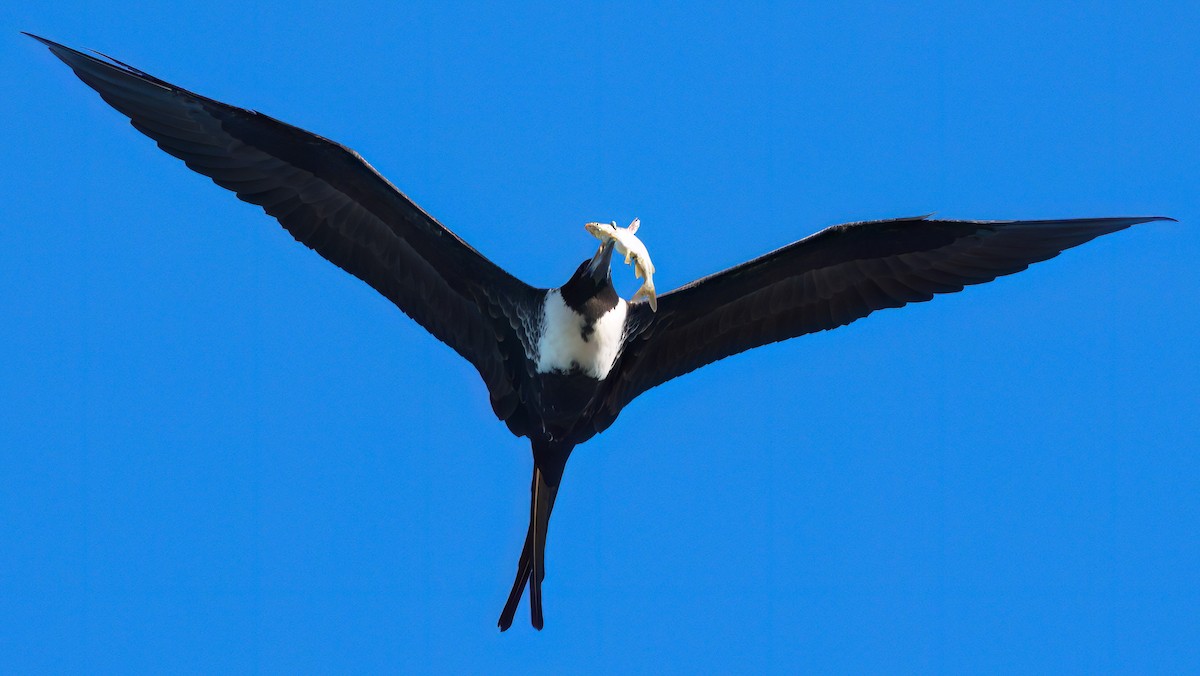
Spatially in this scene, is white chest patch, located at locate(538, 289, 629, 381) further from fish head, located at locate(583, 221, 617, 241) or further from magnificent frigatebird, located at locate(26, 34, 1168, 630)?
fish head, located at locate(583, 221, 617, 241)

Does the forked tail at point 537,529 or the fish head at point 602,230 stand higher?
the fish head at point 602,230

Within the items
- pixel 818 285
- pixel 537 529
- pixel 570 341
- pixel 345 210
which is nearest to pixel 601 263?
pixel 570 341

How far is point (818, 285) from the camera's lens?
35.1 ft

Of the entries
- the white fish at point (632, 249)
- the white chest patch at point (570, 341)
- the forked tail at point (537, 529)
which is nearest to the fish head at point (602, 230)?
the white fish at point (632, 249)

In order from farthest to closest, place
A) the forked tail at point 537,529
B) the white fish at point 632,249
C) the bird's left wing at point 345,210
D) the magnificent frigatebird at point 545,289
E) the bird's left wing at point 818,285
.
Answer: the forked tail at point 537,529 < the bird's left wing at point 818,285 < the magnificent frigatebird at point 545,289 < the bird's left wing at point 345,210 < the white fish at point 632,249

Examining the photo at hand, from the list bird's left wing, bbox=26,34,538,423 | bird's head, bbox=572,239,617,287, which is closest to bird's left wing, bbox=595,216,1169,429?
bird's head, bbox=572,239,617,287

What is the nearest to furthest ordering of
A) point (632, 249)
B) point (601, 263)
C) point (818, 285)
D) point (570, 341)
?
point (632, 249), point (601, 263), point (570, 341), point (818, 285)

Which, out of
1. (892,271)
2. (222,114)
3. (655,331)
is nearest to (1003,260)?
(892,271)

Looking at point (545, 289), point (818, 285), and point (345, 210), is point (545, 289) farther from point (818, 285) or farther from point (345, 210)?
point (818, 285)

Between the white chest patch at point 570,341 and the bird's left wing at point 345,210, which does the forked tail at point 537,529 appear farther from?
the white chest patch at point 570,341

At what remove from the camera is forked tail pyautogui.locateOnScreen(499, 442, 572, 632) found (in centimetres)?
1080

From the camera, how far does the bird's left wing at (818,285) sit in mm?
10328

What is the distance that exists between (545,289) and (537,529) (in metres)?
1.70

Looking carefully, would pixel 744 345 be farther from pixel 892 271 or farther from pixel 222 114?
pixel 222 114
